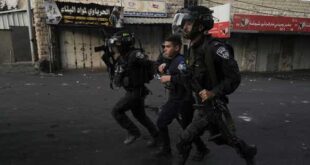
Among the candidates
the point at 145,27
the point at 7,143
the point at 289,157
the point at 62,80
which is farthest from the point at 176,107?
the point at 145,27

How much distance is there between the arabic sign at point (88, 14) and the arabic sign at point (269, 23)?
6045mm

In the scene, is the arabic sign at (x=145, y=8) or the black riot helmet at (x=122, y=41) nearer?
the black riot helmet at (x=122, y=41)

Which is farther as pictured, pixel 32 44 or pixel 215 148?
pixel 32 44

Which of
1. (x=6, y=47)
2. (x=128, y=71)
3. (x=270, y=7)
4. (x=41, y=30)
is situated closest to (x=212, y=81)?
(x=128, y=71)

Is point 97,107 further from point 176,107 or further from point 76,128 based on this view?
point 176,107

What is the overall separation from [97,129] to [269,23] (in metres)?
12.9

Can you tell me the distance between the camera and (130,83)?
13.3 feet

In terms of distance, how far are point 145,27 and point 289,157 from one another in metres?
11.2

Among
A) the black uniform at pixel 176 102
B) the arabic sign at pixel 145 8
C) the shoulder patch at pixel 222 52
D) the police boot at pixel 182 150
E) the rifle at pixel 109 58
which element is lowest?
the police boot at pixel 182 150

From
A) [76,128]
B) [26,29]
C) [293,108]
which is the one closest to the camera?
[76,128]

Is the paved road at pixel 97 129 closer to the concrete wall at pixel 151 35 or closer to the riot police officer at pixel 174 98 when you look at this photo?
the riot police officer at pixel 174 98

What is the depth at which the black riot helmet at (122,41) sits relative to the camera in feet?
13.2

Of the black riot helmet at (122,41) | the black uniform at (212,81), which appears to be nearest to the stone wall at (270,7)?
the black riot helmet at (122,41)

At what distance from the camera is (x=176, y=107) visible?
3695 millimetres
